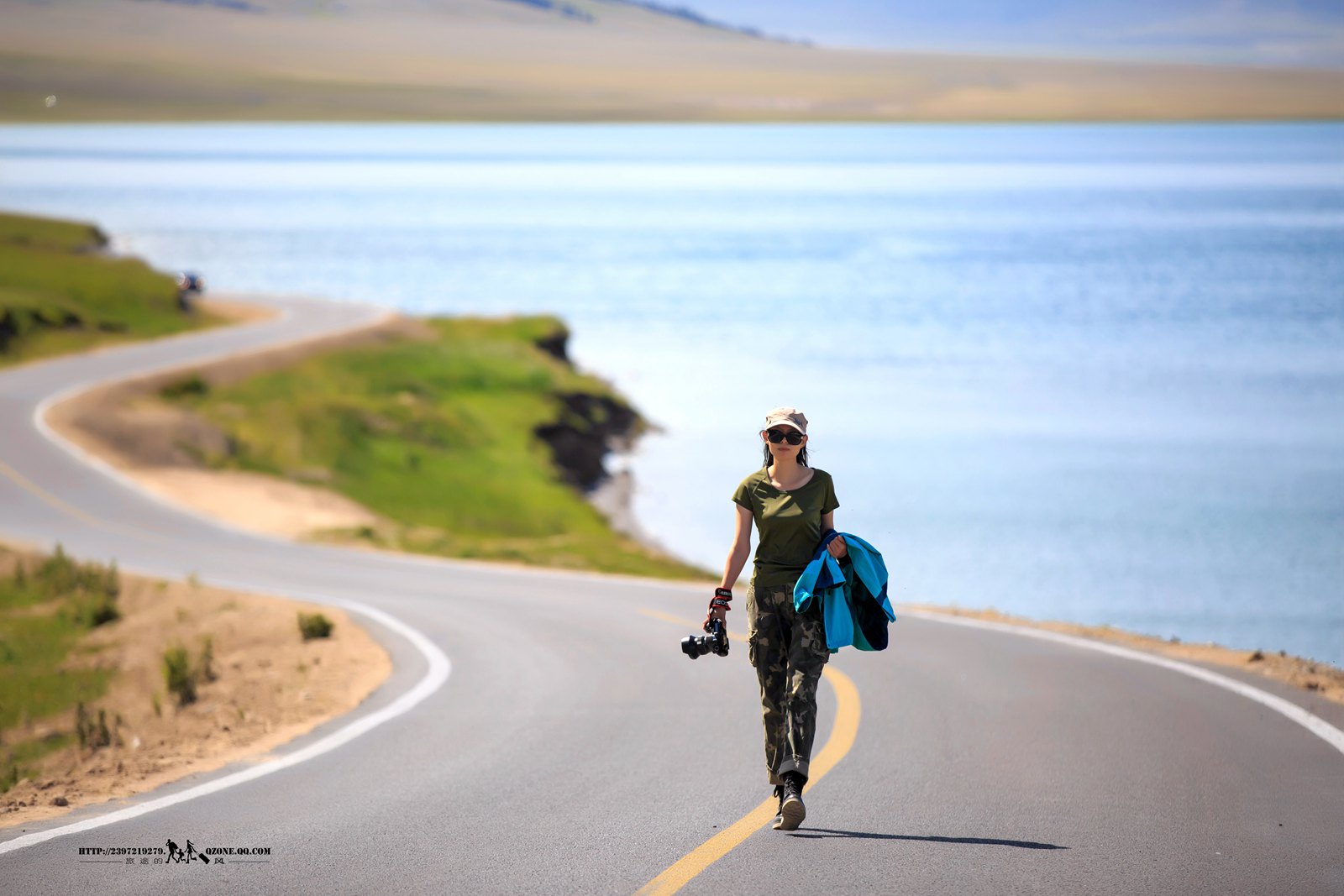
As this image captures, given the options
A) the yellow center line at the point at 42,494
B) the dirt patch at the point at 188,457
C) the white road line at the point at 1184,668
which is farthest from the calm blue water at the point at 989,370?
the yellow center line at the point at 42,494

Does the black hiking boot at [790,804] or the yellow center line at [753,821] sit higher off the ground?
the black hiking boot at [790,804]

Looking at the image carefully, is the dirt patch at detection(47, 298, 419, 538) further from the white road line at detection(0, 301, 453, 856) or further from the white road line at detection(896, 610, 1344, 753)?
the white road line at detection(896, 610, 1344, 753)

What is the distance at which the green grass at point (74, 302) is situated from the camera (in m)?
54.8

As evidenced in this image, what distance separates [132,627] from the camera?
19156 mm

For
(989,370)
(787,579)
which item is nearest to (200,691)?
(787,579)

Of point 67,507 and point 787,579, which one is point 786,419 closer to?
point 787,579

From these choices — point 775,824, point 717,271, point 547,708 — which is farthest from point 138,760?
point 717,271

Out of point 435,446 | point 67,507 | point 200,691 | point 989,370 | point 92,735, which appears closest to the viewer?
point 92,735

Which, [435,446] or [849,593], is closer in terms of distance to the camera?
[849,593]

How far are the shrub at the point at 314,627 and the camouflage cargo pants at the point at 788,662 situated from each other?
9.32 meters

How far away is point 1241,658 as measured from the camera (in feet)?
43.4

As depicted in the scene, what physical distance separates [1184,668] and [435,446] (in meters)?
35.0

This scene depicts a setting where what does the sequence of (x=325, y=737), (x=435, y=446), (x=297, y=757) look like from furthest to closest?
(x=435, y=446)
(x=325, y=737)
(x=297, y=757)

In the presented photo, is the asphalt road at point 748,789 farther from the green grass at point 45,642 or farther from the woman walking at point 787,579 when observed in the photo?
the green grass at point 45,642
